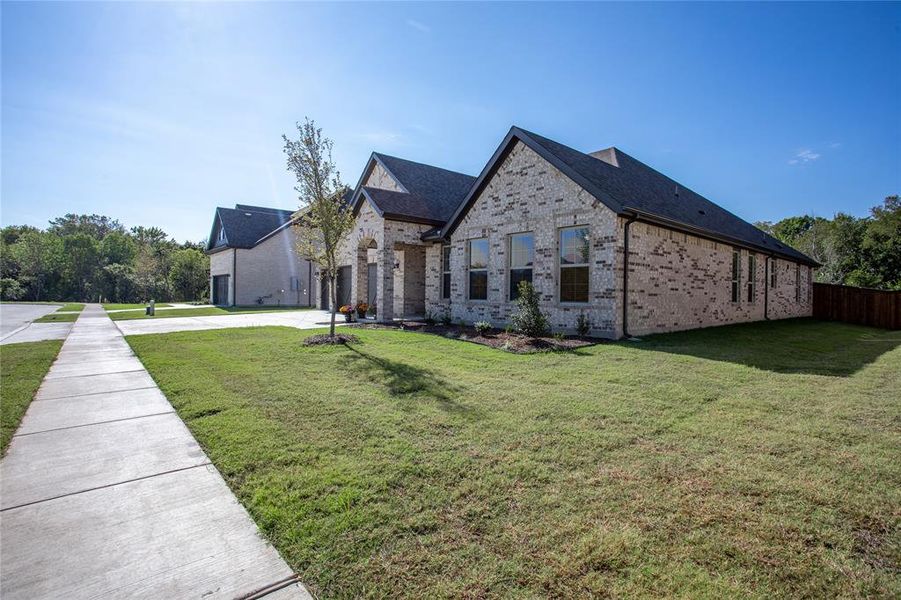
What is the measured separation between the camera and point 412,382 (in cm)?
625

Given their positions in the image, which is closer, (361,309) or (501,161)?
(501,161)

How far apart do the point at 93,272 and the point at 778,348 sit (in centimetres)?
6021

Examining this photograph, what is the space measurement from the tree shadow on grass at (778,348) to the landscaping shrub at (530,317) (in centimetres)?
222

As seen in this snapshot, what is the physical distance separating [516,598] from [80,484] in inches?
135

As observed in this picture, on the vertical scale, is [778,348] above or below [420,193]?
below

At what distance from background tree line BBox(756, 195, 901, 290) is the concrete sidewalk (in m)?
41.1

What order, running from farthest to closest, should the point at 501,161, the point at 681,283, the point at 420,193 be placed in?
the point at 420,193
the point at 501,161
the point at 681,283

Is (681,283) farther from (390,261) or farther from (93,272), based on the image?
(93,272)

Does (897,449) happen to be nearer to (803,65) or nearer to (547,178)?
(547,178)

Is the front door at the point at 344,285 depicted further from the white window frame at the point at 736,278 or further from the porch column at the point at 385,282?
the white window frame at the point at 736,278

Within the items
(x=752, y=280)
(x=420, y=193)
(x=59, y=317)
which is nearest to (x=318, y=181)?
(x=420, y=193)

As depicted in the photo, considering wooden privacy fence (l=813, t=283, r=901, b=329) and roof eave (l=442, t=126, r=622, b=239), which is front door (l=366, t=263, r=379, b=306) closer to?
roof eave (l=442, t=126, r=622, b=239)

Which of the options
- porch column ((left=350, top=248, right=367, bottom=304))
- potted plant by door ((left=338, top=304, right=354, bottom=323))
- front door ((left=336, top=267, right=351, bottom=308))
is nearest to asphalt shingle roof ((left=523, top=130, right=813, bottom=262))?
porch column ((left=350, top=248, right=367, bottom=304))

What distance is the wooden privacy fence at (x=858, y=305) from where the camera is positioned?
18.9 metres
